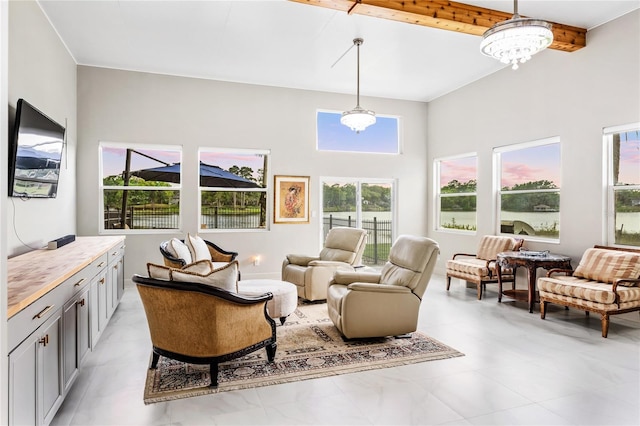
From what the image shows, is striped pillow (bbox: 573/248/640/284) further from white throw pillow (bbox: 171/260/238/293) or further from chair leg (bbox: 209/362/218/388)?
chair leg (bbox: 209/362/218/388)

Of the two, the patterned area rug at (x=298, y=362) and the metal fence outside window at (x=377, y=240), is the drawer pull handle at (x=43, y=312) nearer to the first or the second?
the patterned area rug at (x=298, y=362)

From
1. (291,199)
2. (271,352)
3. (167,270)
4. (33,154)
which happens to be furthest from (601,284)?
(33,154)

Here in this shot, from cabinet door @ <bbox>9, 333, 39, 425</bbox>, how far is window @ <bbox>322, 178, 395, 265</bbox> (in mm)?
5644

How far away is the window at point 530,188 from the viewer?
5.44 m

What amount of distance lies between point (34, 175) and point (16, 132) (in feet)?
1.84

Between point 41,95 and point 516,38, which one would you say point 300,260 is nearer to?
point 41,95

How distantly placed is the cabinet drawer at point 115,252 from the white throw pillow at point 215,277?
1832 millimetres

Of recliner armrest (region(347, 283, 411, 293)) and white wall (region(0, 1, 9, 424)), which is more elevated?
white wall (region(0, 1, 9, 424))

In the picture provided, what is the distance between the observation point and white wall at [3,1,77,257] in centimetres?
348

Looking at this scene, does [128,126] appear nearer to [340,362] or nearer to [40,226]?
[40,226]

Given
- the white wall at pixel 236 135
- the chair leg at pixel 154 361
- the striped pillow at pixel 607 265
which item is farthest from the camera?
the white wall at pixel 236 135

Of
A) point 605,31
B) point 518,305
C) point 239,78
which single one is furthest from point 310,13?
point 518,305

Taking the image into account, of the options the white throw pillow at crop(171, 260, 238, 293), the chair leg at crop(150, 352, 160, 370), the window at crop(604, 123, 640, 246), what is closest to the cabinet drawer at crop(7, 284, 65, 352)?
the white throw pillow at crop(171, 260, 238, 293)

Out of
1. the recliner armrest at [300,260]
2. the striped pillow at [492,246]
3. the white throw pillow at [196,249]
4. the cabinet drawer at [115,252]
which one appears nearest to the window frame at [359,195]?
the recliner armrest at [300,260]
